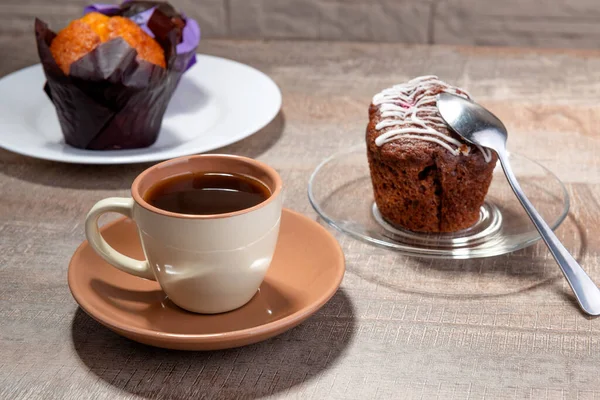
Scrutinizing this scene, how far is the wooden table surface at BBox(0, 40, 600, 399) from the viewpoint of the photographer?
675 millimetres

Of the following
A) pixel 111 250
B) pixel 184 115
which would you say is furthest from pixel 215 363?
pixel 184 115

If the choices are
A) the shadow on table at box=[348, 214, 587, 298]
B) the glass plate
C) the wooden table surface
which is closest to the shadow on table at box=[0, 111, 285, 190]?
the wooden table surface

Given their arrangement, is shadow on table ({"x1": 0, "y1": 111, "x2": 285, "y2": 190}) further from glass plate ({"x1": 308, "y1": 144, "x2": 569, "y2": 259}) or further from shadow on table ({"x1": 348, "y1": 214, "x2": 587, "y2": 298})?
shadow on table ({"x1": 348, "y1": 214, "x2": 587, "y2": 298})

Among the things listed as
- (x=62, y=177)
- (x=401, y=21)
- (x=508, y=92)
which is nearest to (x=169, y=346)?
(x=62, y=177)

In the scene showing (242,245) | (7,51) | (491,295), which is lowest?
(7,51)

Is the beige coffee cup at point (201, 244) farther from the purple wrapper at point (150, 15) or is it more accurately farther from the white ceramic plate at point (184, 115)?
the purple wrapper at point (150, 15)

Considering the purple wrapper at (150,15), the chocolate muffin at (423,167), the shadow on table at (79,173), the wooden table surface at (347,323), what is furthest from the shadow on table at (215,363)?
the purple wrapper at (150,15)

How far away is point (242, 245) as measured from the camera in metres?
0.70

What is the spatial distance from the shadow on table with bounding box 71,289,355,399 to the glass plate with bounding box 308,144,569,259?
16cm

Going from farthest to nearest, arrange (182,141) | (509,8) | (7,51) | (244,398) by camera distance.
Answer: (509,8) → (7,51) → (182,141) → (244,398)

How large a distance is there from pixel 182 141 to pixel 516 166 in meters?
0.51

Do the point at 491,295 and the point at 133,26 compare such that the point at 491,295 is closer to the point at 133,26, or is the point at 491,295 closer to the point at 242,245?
the point at 242,245

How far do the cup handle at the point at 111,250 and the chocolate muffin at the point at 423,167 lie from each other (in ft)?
1.08

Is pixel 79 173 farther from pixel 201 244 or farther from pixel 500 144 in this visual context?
pixel 500 144
